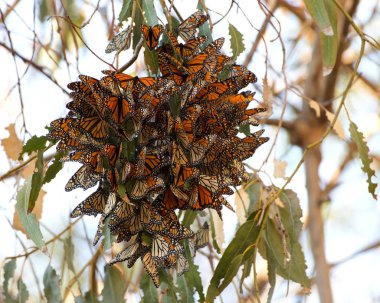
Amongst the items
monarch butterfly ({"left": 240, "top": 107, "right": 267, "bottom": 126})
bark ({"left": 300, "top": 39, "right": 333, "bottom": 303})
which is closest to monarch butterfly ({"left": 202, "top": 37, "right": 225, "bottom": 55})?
monarch butterfly ({"left": 240, "top": 107, "right": 267, "bottom": 126})

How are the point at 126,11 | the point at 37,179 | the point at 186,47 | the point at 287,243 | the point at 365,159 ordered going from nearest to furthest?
1. the point at 186,47
2. the point at 37,179
3. the point at 126,11
4. the point at 365,159
5. the point at 287,243

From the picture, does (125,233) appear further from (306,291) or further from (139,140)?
(306,291)

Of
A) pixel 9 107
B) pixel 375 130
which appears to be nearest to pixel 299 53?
pixel 375 130

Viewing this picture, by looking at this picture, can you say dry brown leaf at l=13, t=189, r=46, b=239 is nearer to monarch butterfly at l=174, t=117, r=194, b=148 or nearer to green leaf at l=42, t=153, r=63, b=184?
green leaf at l=42, t=153, r=63, b=184

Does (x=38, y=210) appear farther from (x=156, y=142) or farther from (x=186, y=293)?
(x=156, y=142)

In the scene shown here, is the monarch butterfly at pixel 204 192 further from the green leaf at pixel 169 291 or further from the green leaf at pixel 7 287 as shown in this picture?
the green leaf at pixel 7 287

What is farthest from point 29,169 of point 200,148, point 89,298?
point 200,148
